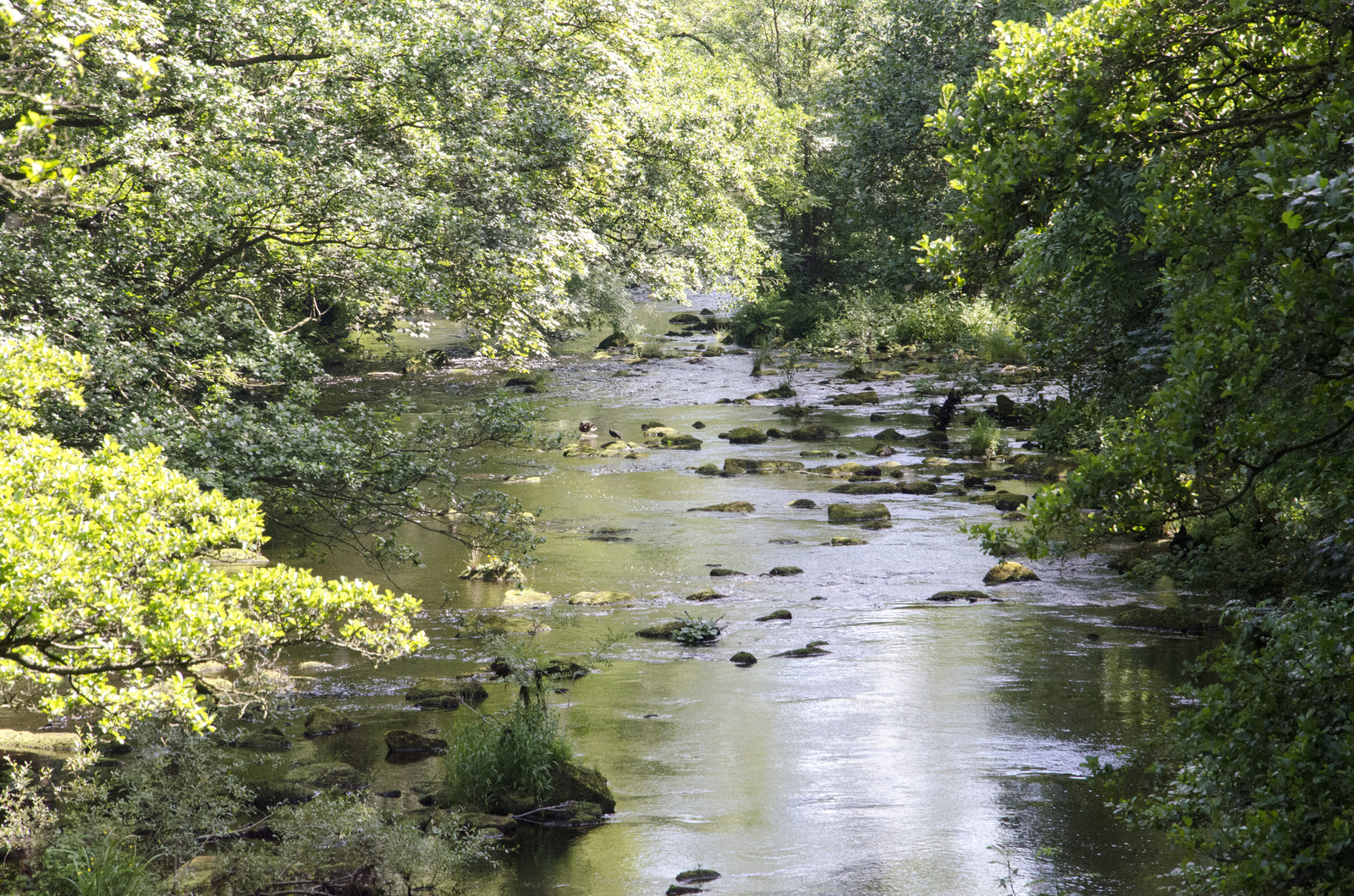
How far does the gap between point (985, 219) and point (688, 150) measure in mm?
14197

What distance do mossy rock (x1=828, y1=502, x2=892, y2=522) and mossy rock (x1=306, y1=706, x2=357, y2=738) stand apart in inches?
390

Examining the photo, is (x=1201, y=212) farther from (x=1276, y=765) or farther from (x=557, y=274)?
(x=557, y=274)

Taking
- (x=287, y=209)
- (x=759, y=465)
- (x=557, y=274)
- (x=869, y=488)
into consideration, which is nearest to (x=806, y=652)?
(x=557, y=274)

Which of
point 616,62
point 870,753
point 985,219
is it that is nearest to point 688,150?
point 616,62

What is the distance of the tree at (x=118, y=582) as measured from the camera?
455 centimetres

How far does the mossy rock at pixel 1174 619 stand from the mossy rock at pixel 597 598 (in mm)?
6265

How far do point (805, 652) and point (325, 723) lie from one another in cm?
528

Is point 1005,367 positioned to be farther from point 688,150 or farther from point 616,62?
point 616,62

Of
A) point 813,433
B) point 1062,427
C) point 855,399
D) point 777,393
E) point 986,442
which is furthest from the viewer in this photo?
point 777,393

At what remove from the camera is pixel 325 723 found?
33.0 ft

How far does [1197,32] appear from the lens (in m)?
4.66

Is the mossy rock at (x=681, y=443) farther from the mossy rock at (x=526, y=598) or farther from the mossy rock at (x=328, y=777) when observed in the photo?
the mossy rock at (x=328, y=777)

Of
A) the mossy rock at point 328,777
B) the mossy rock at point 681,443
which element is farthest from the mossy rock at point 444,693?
the mossy rock at point 681,443

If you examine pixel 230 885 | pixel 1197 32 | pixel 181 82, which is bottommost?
pixel 230 885
